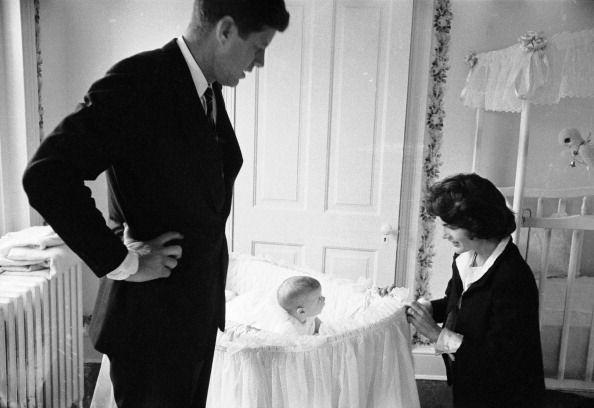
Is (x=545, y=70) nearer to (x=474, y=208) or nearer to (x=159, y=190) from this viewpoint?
(x=474, y=208)

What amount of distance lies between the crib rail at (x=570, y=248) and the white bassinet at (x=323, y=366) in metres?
0.83

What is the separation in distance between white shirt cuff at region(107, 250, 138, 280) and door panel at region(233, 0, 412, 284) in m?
1.38

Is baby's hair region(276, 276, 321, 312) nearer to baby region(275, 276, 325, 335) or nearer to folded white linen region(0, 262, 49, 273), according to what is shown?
baby region(275, 276, 325, 335)

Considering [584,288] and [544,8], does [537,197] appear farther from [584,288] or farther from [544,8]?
[544,8]

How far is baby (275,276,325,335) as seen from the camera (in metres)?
1.74

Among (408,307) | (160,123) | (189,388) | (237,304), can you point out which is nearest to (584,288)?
(408,307)

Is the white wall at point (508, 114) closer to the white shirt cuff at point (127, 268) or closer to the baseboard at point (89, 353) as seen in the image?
the baseboard at point (89, 353)

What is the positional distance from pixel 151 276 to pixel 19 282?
0.94m

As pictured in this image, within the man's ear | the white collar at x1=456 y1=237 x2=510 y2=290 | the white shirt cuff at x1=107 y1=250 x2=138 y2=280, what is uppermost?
the man's ear

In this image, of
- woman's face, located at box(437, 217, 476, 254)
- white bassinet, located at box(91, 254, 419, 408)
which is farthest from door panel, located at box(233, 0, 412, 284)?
woman's face, located at box(437, 217, 476, 254)

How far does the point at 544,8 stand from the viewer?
6.70 feet

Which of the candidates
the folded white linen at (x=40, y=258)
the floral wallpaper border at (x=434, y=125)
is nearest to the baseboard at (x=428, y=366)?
the floral wallpaper border at (x=434, y=125)

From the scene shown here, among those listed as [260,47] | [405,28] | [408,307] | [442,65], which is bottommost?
[408,307]

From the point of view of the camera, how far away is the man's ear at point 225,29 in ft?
2.59
